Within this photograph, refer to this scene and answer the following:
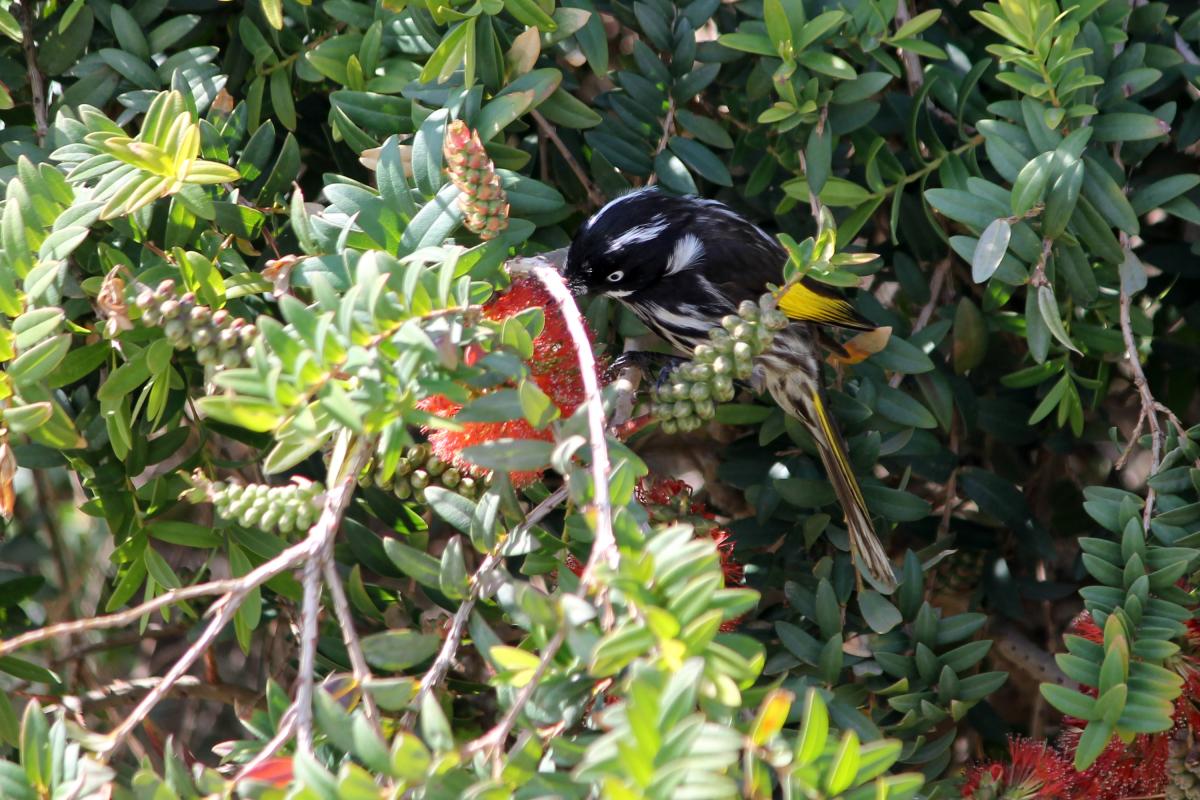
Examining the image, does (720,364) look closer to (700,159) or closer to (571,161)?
(700,159)

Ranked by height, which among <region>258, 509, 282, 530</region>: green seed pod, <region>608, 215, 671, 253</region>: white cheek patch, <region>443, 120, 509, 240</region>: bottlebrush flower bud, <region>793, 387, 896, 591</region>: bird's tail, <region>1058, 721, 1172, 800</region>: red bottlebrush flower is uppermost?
<region>443, 120, 509, 240</region>: bottlebrush flower bud

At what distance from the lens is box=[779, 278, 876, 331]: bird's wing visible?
2.12 metres

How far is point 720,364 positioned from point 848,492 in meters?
0.58

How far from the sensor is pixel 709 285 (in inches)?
93.8

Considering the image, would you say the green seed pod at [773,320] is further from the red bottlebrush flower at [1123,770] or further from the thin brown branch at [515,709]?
the red bottlebrush flower at [1123,770]

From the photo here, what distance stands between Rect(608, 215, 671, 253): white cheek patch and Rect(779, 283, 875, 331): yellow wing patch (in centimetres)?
27

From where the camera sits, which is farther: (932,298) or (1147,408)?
(932,298)

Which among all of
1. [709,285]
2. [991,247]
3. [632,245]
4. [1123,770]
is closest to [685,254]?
[709,285]

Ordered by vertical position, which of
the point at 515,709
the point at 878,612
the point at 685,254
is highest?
the point at 515,709

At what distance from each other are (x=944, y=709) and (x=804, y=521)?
0.40 metres

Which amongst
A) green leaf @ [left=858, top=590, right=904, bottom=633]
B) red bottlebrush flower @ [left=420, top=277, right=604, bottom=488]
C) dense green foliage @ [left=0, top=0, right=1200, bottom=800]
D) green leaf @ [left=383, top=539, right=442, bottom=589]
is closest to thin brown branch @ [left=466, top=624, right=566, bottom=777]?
dense green foliage @ [left=0, top=0, right=1200, bottom=800]

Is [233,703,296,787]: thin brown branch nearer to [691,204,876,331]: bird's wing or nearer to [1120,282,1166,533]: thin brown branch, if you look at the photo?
[1120,282,1166,533]: thin brown branch

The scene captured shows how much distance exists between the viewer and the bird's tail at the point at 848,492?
5.97 ft

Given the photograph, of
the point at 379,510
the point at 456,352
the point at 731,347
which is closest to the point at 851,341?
the point at 731,347
